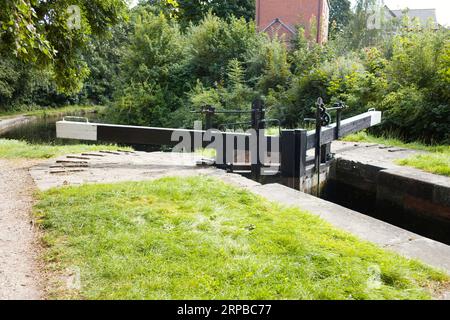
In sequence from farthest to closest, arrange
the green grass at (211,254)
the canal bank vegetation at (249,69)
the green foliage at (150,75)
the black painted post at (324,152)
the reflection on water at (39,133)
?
the green foliage at (150,75), the reflection on water at (39,133), the canal bank vegetation at (249,69), the black painted post at (324,152), the green grass at (211,254)

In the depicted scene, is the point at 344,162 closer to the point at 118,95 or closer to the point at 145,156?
the point at 145,156

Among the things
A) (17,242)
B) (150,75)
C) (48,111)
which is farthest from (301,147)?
(48,111)

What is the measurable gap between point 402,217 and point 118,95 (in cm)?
1621

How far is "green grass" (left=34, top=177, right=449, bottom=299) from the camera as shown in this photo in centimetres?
256

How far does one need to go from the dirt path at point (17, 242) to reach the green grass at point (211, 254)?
13cm

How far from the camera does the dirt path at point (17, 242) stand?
2.63m

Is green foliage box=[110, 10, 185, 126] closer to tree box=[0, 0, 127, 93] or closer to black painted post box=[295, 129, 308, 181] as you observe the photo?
tree box=[0, 0, 127, 93]

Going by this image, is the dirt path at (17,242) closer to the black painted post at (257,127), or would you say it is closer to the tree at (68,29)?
the tree at (68,29)

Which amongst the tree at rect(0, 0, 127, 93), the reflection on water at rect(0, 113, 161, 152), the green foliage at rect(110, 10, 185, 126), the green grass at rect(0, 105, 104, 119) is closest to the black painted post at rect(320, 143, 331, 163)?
the tree at rect(0, 0, 127, 93)

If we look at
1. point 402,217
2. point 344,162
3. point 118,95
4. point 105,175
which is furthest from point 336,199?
point 118,95

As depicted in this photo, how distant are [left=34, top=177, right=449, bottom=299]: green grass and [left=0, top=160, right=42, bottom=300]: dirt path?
0.42ft

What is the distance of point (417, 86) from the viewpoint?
10.1 m

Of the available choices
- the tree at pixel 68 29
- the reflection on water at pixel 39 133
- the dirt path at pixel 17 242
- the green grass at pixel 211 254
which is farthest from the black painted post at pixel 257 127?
the reflection on water at pixel 39 133
